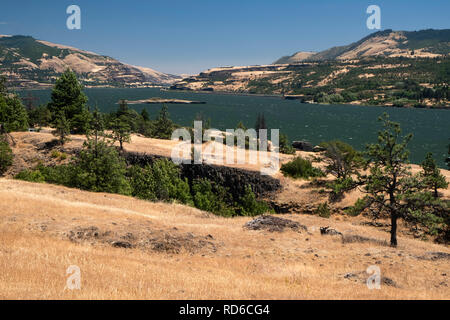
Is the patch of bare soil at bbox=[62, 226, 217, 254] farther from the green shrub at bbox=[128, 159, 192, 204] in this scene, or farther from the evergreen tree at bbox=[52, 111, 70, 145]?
the evergreen tree at bbox=[52, 111, 70, 145]

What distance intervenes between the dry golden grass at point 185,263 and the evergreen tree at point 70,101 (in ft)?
149

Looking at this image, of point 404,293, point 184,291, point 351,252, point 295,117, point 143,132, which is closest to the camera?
point 184,291

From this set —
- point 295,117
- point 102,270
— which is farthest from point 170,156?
point 295,117

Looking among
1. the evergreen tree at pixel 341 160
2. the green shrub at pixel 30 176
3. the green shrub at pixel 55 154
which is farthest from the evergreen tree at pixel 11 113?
the evergreen tree at pixel 341 160

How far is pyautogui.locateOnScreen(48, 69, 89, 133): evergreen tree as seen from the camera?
64.2 metres

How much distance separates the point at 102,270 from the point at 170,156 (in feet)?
122

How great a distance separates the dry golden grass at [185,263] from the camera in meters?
10.8

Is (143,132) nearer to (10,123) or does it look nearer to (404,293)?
(10,123)

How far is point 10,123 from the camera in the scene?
59312 millimetres

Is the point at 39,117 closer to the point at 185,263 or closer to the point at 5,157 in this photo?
the point at 5,157

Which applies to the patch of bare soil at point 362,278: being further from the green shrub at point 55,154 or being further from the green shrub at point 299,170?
the green shrub at point 55,154

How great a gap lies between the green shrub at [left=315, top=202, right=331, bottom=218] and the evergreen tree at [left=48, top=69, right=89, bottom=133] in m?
47.9

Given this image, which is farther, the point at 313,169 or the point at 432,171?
the point at 313,169
